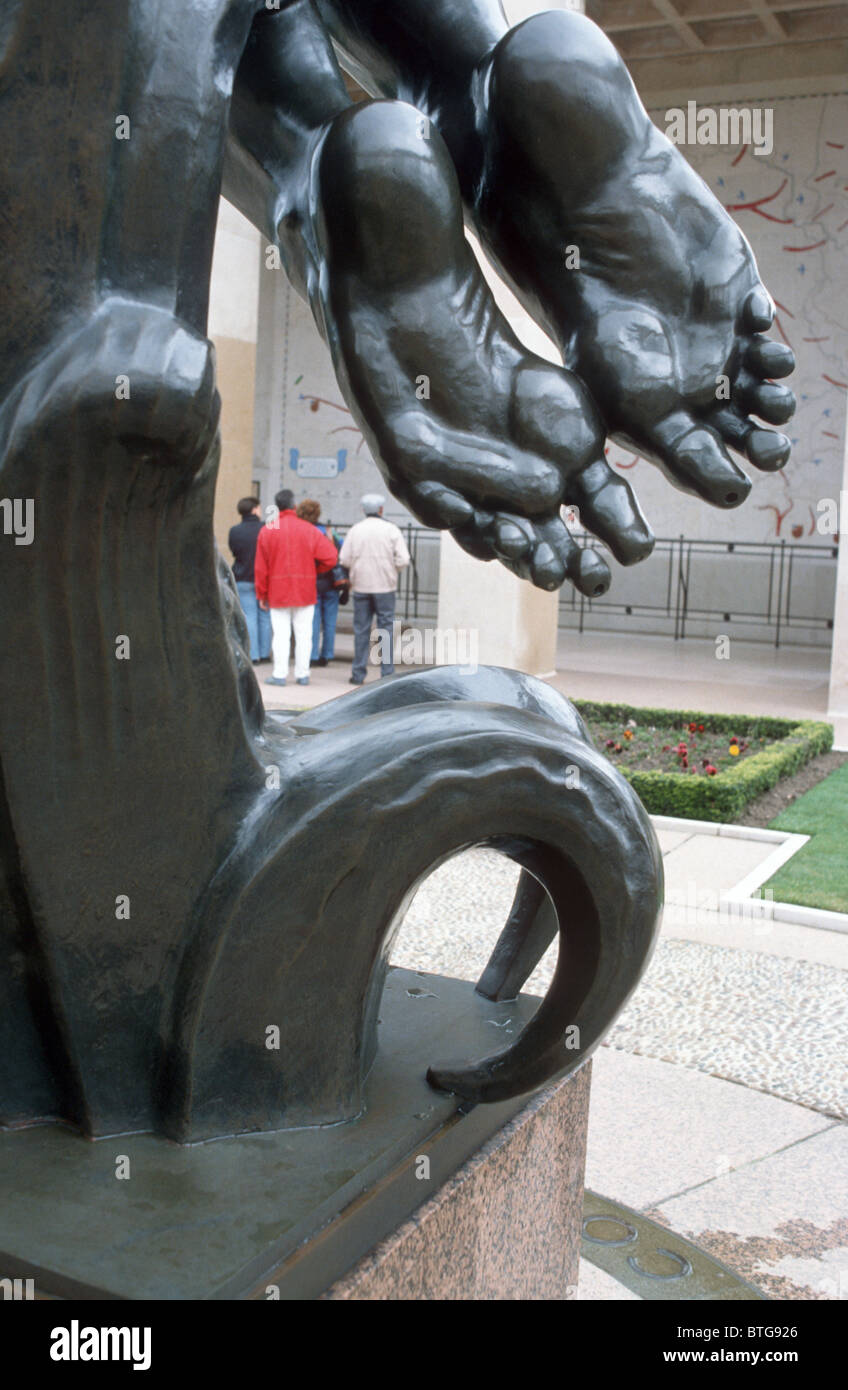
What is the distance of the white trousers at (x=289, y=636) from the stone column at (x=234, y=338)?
3.21 ft

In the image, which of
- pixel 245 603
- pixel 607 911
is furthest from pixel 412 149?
pixel 245 603

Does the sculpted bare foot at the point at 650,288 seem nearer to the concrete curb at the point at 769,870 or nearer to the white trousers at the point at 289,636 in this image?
the concrete curb at the point at 769,870

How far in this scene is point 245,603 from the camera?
11.9 metres

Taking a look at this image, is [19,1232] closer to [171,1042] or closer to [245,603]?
[171,1042]

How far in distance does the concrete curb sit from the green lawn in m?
0.06

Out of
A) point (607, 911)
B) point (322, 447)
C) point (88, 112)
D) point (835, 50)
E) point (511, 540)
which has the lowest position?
point (607, 911)

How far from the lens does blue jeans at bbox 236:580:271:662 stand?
11.9 metres

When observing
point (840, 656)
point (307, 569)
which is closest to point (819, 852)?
point (840, 656)

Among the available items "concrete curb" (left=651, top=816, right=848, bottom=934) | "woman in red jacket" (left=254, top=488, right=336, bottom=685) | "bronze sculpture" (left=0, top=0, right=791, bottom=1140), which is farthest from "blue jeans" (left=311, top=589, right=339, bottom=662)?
"bronze sculpture" (left=0, top=0, right=791, bottom=1140)

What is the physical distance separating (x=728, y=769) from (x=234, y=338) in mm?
6823

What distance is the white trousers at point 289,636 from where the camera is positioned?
11.0m

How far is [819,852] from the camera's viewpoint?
6191 mm

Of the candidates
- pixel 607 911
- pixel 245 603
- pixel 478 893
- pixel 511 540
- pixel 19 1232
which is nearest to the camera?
pixel 19 1232

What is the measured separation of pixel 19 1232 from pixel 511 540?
95 cm
